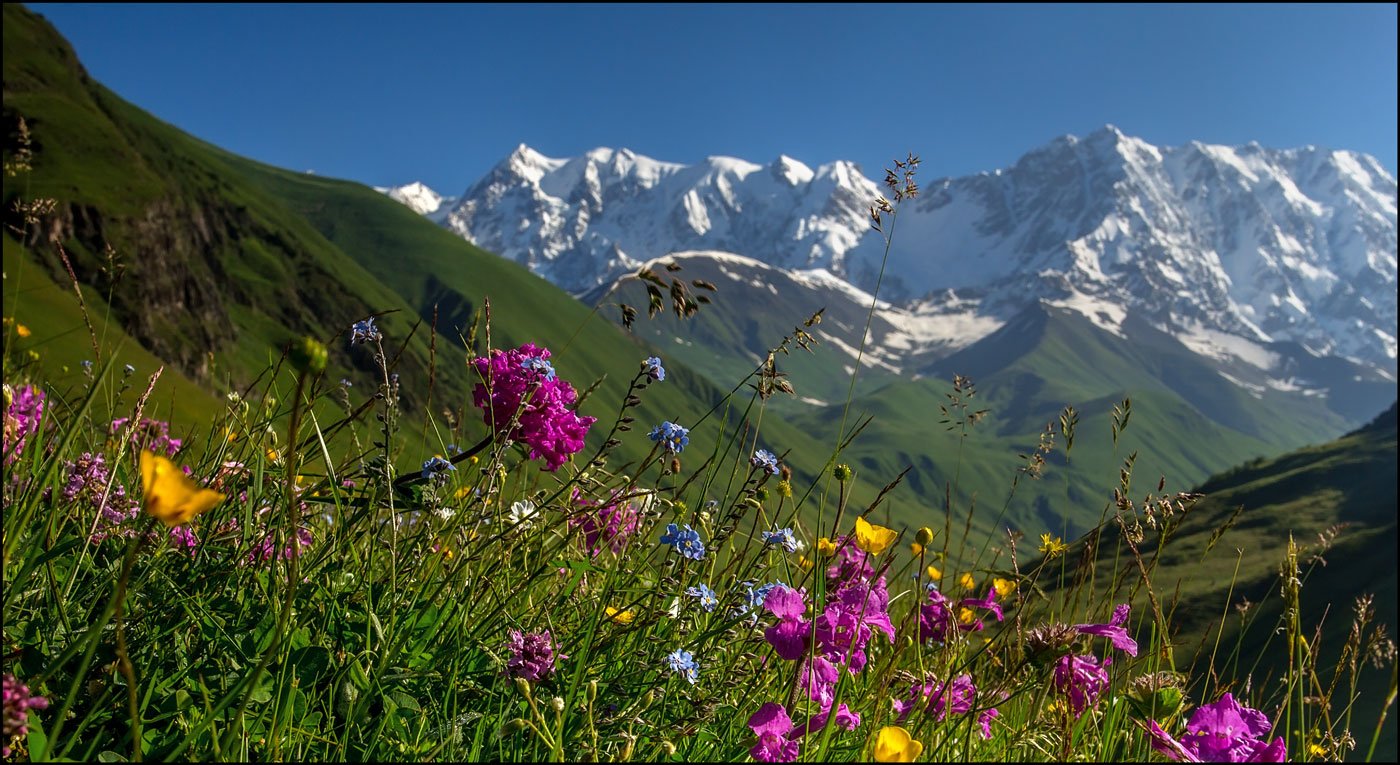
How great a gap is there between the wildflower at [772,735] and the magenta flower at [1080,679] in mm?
1200

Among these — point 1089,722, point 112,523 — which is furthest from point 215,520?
point 1089,722

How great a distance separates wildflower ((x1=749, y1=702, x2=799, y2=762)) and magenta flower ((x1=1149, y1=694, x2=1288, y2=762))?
1.08 metres

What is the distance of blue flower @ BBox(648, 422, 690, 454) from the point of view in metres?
3.71

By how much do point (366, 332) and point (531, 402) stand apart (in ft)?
2.46

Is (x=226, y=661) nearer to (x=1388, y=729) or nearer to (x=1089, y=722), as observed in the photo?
(x=1089, y=722)

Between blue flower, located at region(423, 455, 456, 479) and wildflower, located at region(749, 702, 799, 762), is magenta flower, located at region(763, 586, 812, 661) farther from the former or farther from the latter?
blue flower, located at region(423, 455, 456, 479)

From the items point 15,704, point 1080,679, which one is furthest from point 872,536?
point 15,704

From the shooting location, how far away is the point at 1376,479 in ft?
528

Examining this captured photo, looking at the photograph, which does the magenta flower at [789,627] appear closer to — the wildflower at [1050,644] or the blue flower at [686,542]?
the blue flower at [686,542]

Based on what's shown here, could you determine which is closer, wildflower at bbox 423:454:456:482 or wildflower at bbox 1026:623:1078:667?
wildflower at bbox 1026:623:1078:667

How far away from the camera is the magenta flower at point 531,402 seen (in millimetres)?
3699

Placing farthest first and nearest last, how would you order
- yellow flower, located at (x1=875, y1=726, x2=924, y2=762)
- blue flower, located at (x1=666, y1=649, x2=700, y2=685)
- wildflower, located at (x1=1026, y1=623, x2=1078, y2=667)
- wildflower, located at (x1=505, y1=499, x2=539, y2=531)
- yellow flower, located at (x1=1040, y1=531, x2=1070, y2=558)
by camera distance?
yellow flower, located at (x1=1040, y1=531, x2=1070, y2=558), wildflower, located at (x1=505, y1=499, x2=539, y2=531), blue flower, located at (x1=666, y1=649, x2=700, y2=685), wildflower, located at (x1=1026, y1=623, x2=1078, y2=667), yellow flower, located at (x1=875, y1=726, x2=924, y2=762)

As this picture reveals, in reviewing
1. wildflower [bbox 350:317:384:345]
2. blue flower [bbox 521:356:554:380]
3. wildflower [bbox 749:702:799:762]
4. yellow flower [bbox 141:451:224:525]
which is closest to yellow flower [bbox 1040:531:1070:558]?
wildflower [bbox 749:702:799:762]

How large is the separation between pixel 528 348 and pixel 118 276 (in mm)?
1840
